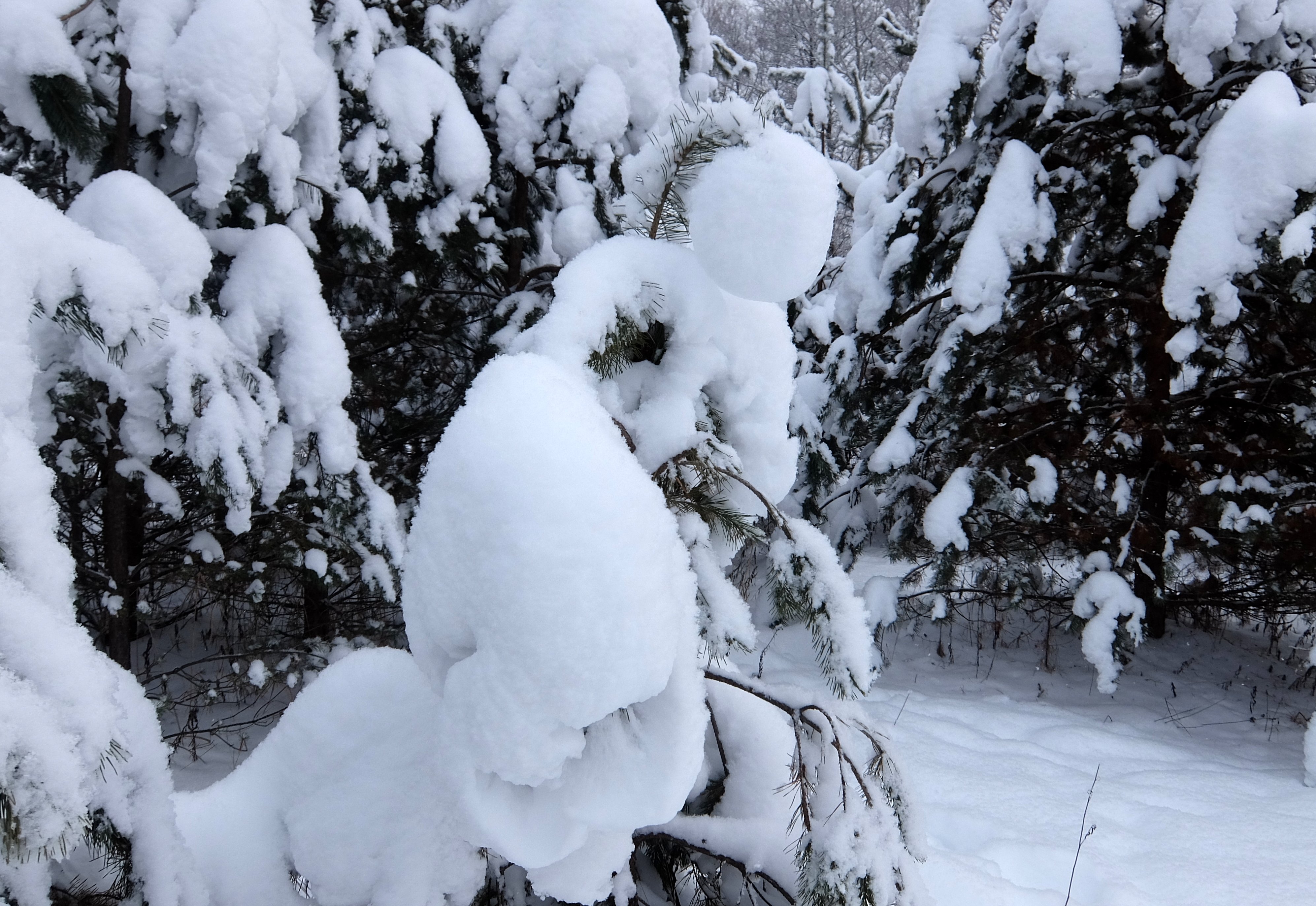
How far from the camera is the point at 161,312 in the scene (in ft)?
7.25

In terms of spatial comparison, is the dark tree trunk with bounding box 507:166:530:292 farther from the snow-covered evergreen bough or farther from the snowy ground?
the snowy ground

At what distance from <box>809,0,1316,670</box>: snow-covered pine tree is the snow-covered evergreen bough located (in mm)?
2496

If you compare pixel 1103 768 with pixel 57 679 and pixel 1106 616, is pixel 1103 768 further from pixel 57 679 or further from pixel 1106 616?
pixel 57 679

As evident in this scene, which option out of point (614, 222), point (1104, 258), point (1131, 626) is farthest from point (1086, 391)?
point (614, 222)

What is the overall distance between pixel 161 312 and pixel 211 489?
0.57 m

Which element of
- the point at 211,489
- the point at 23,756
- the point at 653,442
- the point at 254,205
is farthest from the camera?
the point at 254,205

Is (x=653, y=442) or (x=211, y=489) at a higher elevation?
(x=653, y=442)

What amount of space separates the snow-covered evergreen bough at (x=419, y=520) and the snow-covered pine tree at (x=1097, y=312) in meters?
2.50

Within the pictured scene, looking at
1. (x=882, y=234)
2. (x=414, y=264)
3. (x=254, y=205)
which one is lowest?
(x=254, y=205)

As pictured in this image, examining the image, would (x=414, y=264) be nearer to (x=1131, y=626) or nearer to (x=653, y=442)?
(x=653, y=442)

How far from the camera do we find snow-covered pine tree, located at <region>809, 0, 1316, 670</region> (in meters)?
3.36

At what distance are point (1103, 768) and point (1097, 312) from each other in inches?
94.0

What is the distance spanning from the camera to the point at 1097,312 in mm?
4273

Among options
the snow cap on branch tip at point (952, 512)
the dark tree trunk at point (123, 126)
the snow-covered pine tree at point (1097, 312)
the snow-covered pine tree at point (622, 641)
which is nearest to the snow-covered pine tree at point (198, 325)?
the dark tree trunk at point (123, 126)
